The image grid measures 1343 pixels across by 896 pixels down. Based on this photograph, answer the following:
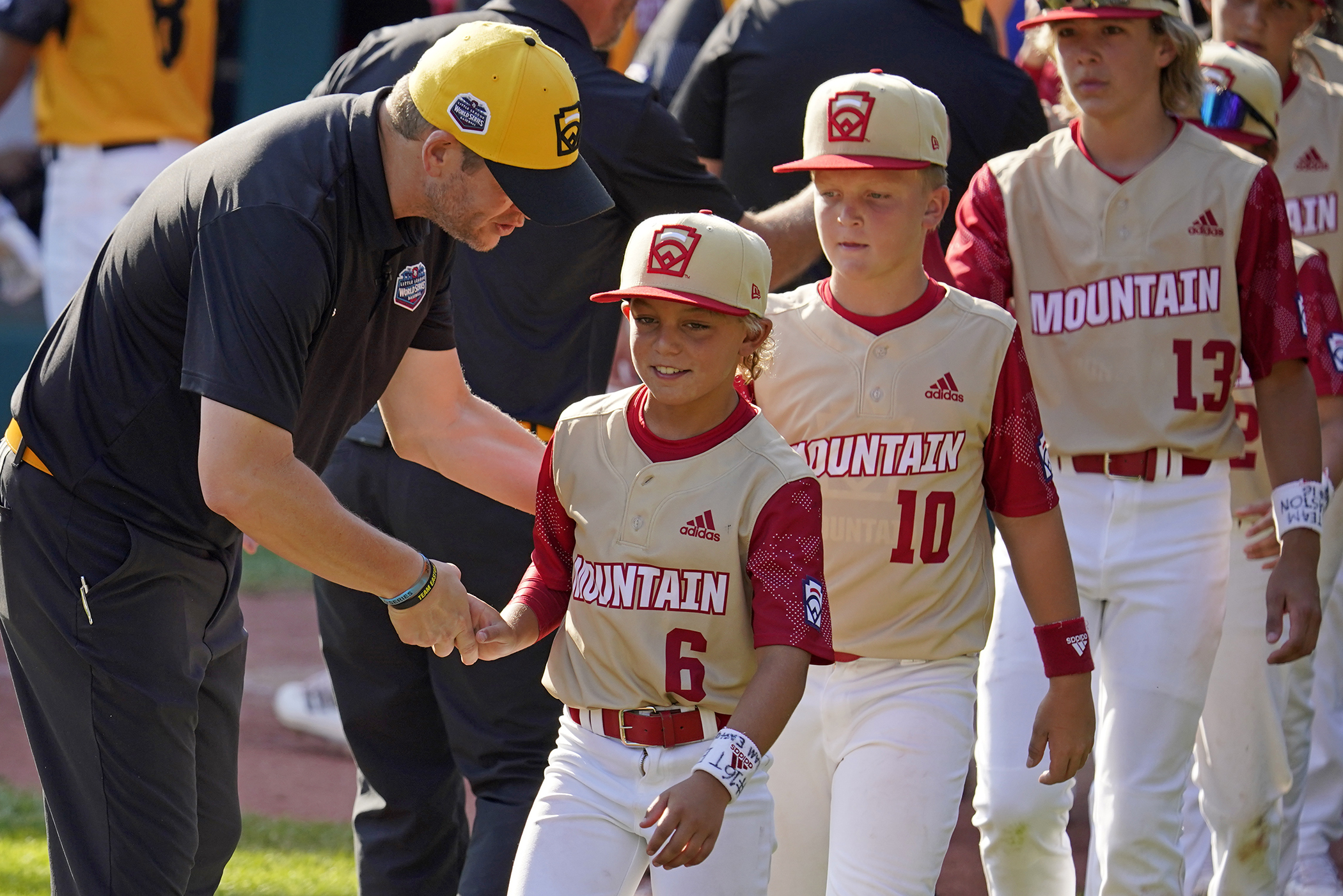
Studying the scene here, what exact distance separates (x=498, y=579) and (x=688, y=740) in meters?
1.13

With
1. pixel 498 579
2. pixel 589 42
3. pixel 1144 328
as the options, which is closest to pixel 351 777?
pixel 498 579

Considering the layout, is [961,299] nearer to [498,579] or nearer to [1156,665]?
[1156,665]

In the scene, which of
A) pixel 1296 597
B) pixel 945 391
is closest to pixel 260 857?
pixel 945 391

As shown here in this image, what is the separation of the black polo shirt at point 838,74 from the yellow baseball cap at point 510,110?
1931 mm

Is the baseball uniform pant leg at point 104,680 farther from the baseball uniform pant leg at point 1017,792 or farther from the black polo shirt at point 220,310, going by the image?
the baseball uniform pant leg at point 1017,792

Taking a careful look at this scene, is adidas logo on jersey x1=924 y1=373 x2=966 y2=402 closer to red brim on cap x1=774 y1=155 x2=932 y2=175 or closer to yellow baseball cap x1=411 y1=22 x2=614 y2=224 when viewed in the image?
red brim on cap x1=774 y1=155 x2=932 y2=175

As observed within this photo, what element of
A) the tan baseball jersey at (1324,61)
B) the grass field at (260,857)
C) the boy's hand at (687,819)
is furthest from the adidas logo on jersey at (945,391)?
the tan baseball jersey at (1324,61)

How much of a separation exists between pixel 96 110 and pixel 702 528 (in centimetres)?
601

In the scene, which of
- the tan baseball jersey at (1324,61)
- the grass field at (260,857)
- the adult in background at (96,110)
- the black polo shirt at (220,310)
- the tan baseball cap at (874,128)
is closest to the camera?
the black polo shirt at (220,310)

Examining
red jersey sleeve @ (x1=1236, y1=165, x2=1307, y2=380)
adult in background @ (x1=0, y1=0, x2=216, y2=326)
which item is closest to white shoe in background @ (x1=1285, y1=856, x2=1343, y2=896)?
red jersey sleeve @ (x1=1236, y1=165, x2=1307, y2=380)

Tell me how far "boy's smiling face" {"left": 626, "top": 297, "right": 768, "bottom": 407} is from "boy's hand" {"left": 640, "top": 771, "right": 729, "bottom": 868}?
2.36 ft

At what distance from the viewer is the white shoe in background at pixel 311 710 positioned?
650 cm

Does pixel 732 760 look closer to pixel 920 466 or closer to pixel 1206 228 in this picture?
pixel 920 466

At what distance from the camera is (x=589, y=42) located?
13.6 feet
